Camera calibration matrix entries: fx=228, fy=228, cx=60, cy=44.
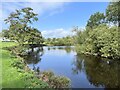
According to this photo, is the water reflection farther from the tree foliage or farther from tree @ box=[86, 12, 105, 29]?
tree @ box=[86, 12, 105, 29]

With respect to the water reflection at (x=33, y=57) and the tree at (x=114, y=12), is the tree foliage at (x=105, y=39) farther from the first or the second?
the water reflection at (x=33, y=57)

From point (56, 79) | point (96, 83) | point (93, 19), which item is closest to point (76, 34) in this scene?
point (93, 19)

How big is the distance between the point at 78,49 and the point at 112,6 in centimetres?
1831

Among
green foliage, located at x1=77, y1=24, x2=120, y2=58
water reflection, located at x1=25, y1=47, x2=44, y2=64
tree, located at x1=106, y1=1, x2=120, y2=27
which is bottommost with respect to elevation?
water reflection, located at x1=25, y1=47, x2=44, y2=64

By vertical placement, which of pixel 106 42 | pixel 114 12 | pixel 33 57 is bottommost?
pixel 33 57

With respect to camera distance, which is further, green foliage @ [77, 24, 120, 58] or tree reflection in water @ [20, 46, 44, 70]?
tree reflection in water @ [20, 46, 44, 70]

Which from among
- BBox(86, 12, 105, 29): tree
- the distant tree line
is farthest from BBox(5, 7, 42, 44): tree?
BBox(86, 12, 105, 29): tree

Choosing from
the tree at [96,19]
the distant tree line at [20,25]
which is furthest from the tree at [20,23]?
the tree at [96,19]

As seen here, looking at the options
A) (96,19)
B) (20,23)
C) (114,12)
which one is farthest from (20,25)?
(96,19)

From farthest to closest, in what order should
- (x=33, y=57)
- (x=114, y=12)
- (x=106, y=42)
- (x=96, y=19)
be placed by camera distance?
(x=96, y=19) → (x=114, y=12) → (x=33, y=57) → (x=106, y=42)

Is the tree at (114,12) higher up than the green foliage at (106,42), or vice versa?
the tree at (114,12)

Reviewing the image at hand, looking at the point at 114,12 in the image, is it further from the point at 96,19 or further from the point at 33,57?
the point at 96,19

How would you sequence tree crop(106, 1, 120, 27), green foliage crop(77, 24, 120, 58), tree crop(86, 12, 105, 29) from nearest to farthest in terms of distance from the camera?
green foliage crop(77, 24, 120, 58)
tree crop(106, 1, 120, 27)
tree crop(86, 12, 105, 29)

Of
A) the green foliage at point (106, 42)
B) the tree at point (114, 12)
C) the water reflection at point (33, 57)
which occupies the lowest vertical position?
the water reflection at point (33, 57)
